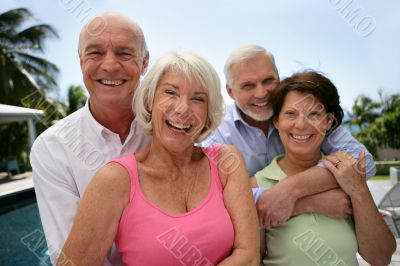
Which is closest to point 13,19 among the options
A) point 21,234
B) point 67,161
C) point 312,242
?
point 21,234

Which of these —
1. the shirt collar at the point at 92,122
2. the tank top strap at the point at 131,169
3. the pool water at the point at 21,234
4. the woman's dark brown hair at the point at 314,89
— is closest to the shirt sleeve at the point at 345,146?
the woman's dark brown hair at the point at 314,89

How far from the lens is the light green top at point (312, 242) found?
207cm

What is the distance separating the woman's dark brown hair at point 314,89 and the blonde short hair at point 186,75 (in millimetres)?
480

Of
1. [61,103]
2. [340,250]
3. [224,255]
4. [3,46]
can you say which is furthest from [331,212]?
[61,103]

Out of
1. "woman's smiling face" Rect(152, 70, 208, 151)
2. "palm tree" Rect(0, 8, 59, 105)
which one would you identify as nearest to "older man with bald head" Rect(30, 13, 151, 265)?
"woman's smiling face" Rect(152, 70, 208, 151)

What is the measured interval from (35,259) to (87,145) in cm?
460

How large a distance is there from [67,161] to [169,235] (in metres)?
0.89

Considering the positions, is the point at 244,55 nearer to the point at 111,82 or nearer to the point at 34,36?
the point at 111,82

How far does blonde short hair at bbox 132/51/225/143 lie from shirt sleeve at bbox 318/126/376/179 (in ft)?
2.79

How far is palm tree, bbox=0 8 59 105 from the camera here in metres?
19.8

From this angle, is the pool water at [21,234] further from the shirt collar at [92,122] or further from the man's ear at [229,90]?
the man's ear at [229,90]

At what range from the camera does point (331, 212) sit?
212 centimetres

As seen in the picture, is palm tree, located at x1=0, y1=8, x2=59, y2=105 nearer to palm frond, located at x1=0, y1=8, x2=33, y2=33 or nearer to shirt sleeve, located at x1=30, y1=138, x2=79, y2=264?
palm frond, located at x1=0, y1=8, x2=33, y2=33

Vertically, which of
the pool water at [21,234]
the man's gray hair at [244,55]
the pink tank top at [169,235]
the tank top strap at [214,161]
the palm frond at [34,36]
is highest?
the man's gray hair at [244,55]
